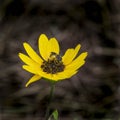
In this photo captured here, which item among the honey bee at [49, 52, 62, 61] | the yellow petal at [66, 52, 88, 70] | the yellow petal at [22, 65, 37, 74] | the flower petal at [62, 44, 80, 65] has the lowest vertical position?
the yellow petal at [22, 65, 37, 74]

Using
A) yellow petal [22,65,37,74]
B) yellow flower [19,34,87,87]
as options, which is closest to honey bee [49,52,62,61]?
yellow flower [19,34,87,87]

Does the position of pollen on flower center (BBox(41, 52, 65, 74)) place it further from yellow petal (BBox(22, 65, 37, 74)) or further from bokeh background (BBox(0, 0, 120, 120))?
bokeh background (BBox(0, 0, 120, 120))

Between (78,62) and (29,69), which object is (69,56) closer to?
(78,62)

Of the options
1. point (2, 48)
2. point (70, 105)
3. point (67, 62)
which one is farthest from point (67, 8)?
point (67, 62)

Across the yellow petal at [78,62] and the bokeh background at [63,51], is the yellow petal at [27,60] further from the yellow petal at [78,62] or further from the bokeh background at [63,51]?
the bokeh background at [63,51]

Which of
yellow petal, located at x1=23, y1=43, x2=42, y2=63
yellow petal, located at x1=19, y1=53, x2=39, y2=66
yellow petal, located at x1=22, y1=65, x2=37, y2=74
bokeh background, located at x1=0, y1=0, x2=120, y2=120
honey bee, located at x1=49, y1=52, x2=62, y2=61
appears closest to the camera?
yellow petal, located at x1=22, y1=65, x2=37, y2=74

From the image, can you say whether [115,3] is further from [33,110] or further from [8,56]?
[33,110]

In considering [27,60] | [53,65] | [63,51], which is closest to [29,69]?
[27,60]
